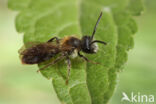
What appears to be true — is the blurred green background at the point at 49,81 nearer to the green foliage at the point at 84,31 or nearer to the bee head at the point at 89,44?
the green foliage at the point at 84,31

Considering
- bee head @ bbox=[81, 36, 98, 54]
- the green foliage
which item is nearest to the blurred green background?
the green foliage

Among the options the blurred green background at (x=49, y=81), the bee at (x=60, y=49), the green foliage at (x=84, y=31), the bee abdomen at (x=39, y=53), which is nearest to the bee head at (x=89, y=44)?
the bee at (x=60, y=49)

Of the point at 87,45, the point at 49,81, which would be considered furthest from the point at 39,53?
the point at 49,81

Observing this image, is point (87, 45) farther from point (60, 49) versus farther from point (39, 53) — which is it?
point (39, 53)

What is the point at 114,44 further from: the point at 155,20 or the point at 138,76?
the point at 155,20

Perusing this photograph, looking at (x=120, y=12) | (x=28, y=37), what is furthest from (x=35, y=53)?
(x=120, y=12)

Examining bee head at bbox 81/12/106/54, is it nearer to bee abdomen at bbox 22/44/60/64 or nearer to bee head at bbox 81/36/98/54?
bee head at bbox 81/36/98/54
